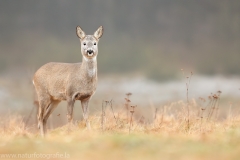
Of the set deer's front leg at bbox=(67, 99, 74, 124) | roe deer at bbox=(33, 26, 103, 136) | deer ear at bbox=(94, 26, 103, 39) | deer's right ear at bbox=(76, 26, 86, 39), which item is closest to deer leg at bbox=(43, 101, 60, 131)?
roe deer at bbox=(33, 26, 103, 136)

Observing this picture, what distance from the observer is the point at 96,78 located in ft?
42.4

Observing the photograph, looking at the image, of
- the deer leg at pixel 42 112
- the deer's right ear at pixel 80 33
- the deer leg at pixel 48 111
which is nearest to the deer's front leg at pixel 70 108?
the deer leg at pixel 42 112

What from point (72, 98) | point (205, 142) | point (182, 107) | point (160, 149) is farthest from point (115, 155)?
point (182, 107)

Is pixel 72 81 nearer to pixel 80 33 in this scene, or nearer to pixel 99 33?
pixel 80 33

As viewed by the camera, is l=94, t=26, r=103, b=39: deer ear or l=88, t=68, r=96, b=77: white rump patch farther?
l=94, t=26, r=103, b=39: deer ear

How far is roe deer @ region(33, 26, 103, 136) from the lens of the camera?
41.8 ft

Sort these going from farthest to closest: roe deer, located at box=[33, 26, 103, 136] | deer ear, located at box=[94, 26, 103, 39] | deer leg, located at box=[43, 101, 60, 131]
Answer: deer leg, located at box=[43, 101, 60, 131] < deer ear, located at box=[94, 26, 103, 39] < roe deer, located at box=[33, 26, 103, 136]

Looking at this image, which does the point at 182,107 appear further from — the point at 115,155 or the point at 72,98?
the point at 115,155

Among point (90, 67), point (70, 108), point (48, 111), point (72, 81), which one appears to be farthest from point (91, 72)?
point (48, 111)

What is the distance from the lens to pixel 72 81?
12.9 metres

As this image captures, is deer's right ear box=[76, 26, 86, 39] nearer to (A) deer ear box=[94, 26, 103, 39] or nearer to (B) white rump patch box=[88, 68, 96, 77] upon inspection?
(A) deer ear box=[94, 26, 103, 39]

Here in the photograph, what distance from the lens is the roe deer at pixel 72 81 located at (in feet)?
41.8

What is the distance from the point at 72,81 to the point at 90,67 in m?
0.57

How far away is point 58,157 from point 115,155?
860 millimetres
